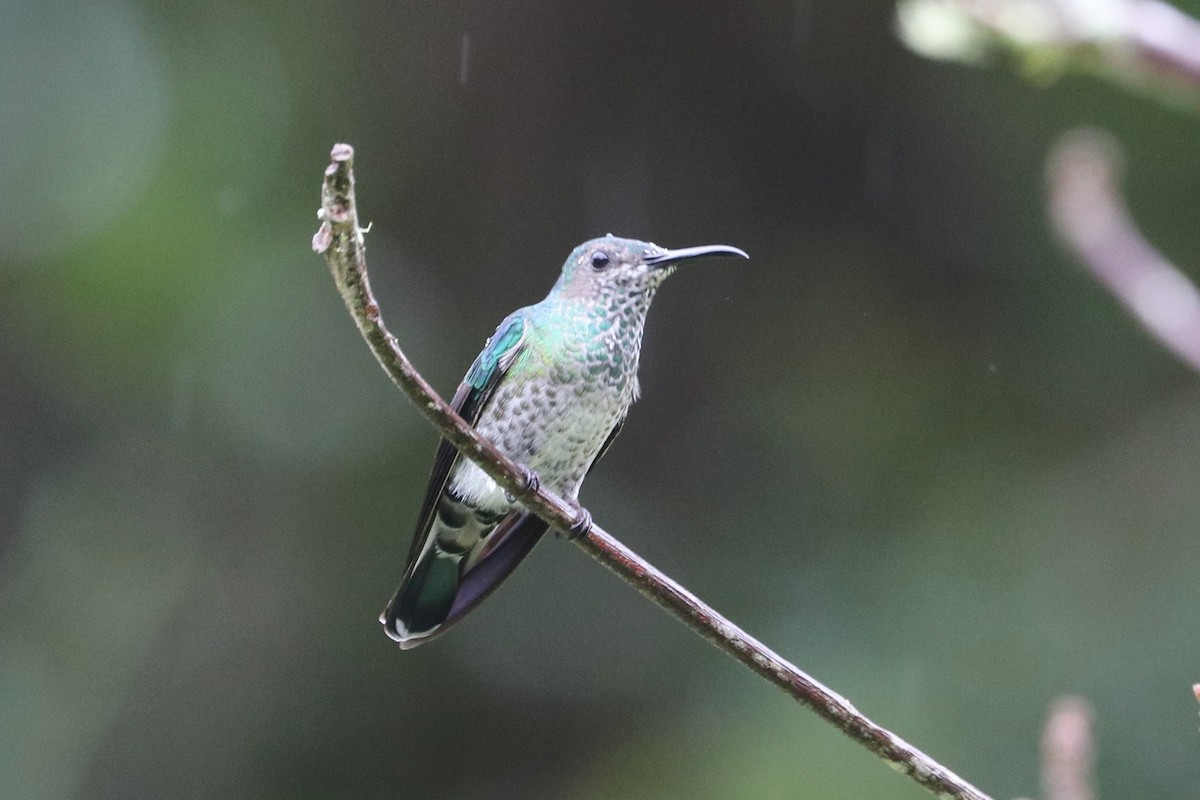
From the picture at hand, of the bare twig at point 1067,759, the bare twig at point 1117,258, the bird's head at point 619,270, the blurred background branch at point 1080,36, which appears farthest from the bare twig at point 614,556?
the bird's head at point 619,270

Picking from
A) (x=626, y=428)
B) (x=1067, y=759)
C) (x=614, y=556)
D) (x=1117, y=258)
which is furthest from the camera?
(x=626, y=428)

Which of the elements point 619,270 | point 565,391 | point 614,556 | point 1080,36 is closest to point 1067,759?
point 614,556

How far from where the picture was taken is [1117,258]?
2.66 m

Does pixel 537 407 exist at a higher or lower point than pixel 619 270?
lower

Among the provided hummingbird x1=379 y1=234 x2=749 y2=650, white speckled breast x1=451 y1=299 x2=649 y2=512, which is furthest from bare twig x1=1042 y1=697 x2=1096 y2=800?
white speckled breast x1=451 y1=299 x2=649 y2=512

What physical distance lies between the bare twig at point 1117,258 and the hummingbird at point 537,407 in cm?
81

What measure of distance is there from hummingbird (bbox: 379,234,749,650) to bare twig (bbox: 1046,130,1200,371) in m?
0.81

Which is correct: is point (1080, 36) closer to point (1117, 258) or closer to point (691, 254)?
point (1117, 258)

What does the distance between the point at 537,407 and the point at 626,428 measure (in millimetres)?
2711

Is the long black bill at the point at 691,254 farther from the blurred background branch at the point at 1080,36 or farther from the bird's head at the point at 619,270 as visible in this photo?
the blurred background branch at the point at 1080,36

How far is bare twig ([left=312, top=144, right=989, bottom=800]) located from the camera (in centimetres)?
175

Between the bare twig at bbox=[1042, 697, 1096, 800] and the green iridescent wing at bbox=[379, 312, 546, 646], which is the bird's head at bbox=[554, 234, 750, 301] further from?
the bare twig at bbox=[1042, 697, 1096, 800]

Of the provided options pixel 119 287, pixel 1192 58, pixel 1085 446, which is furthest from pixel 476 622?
pixel 1192 58

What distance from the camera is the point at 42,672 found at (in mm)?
5691
